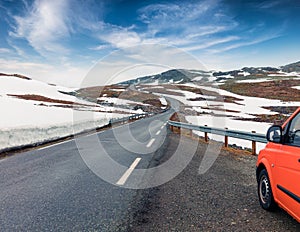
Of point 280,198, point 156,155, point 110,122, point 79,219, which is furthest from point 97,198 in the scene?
point 110,122

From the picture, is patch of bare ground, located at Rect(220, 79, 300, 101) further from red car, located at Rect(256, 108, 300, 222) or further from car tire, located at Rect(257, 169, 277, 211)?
red car, located at Rect(256, 108, 300, 222)

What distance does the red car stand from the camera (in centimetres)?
325

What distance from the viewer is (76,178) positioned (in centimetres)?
620

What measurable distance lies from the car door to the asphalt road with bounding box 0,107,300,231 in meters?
0.51

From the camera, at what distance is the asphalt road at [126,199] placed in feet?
12.3

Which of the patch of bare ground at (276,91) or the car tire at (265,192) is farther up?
the car tire at (265,192)

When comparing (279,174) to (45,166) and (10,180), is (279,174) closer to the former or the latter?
(10,180)

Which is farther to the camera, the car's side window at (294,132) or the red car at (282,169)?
the car's side window at (294,132)

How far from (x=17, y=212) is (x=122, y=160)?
4.30m

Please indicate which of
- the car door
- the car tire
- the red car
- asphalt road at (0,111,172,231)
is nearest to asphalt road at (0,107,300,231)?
asphalt road at (0,111,172,231)

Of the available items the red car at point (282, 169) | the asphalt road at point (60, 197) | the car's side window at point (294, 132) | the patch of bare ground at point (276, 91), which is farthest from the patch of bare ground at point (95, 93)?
the car's side window at point (294, 132)

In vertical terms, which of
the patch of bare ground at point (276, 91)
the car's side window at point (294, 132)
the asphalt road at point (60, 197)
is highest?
the car's side window at point (294, 132)

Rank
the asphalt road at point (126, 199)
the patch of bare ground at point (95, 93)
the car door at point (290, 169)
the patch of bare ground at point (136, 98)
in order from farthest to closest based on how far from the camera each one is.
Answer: the patch of bare ground at point (95, 93), the patch of bare ground at point (136, 98), the asphalt road at point (126, 199), the car door at point (290, 169)

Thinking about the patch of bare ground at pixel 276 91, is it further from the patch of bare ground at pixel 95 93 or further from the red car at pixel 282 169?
the red car at pixel 282 169
